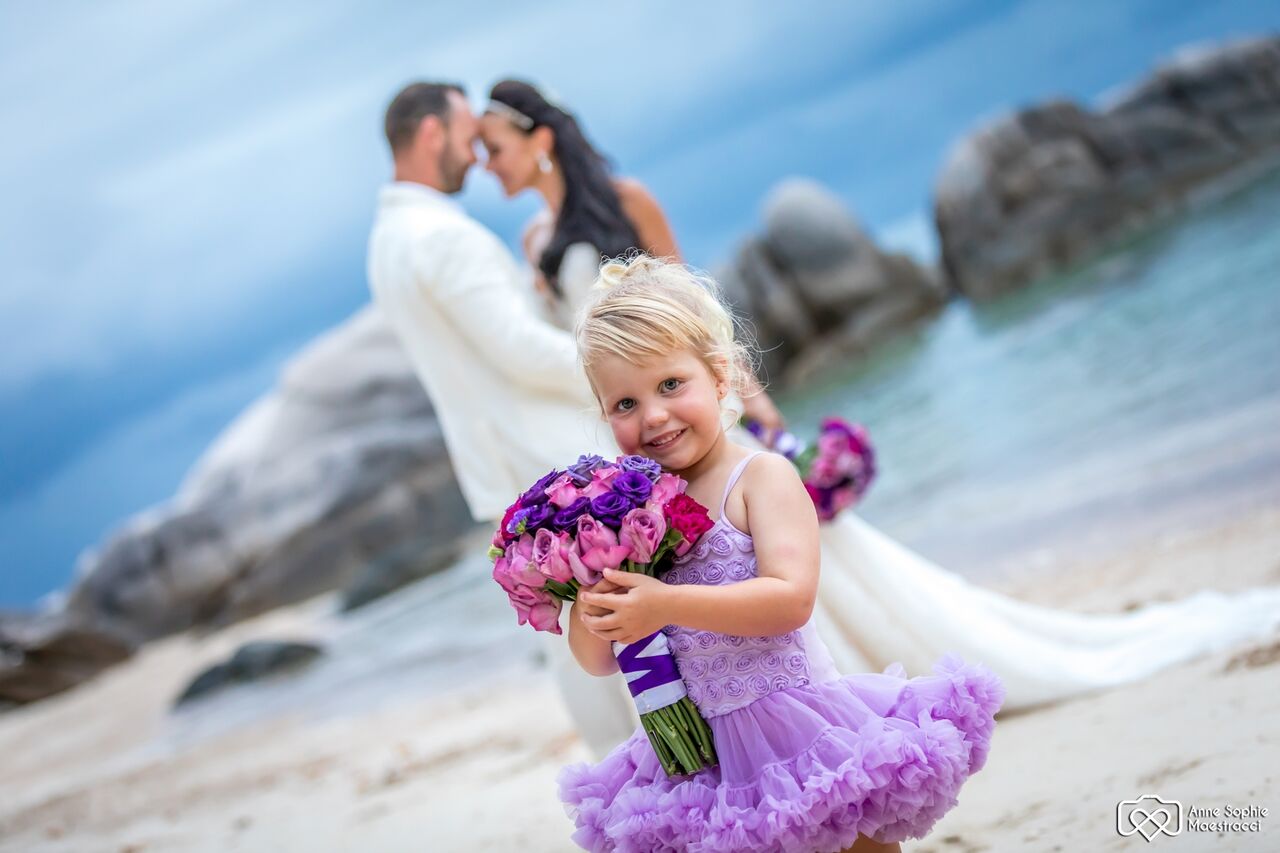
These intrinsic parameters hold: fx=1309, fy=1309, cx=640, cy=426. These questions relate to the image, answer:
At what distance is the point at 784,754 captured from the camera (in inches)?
87.7

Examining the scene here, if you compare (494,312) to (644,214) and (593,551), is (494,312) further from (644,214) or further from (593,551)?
(593,551)

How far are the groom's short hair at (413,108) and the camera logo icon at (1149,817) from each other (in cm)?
290

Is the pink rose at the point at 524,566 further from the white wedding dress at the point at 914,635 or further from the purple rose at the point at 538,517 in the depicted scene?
the white wedding dress at the point at 914,635

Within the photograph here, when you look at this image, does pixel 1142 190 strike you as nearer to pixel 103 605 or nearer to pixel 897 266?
pixel 897 266

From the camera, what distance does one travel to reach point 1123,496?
684 centimetres

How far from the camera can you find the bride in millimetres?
4137

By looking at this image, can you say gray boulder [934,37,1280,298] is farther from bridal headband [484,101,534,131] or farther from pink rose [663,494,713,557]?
pink rose [663,494,713,557]

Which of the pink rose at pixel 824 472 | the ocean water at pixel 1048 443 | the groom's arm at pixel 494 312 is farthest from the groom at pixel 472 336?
the ocean water at pixel 1048 443

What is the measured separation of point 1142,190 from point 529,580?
747 inches

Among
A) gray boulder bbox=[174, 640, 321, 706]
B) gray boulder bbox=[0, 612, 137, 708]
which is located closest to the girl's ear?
gray boulder bbox=[174, 640, 321, 706]

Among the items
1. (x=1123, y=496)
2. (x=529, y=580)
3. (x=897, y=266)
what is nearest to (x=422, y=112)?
(x=529, y=580)

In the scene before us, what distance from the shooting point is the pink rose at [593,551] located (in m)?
2.06

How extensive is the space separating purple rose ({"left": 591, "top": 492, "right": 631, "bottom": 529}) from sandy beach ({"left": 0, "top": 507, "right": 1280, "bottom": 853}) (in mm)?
1347

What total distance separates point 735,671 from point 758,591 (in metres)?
0.21
